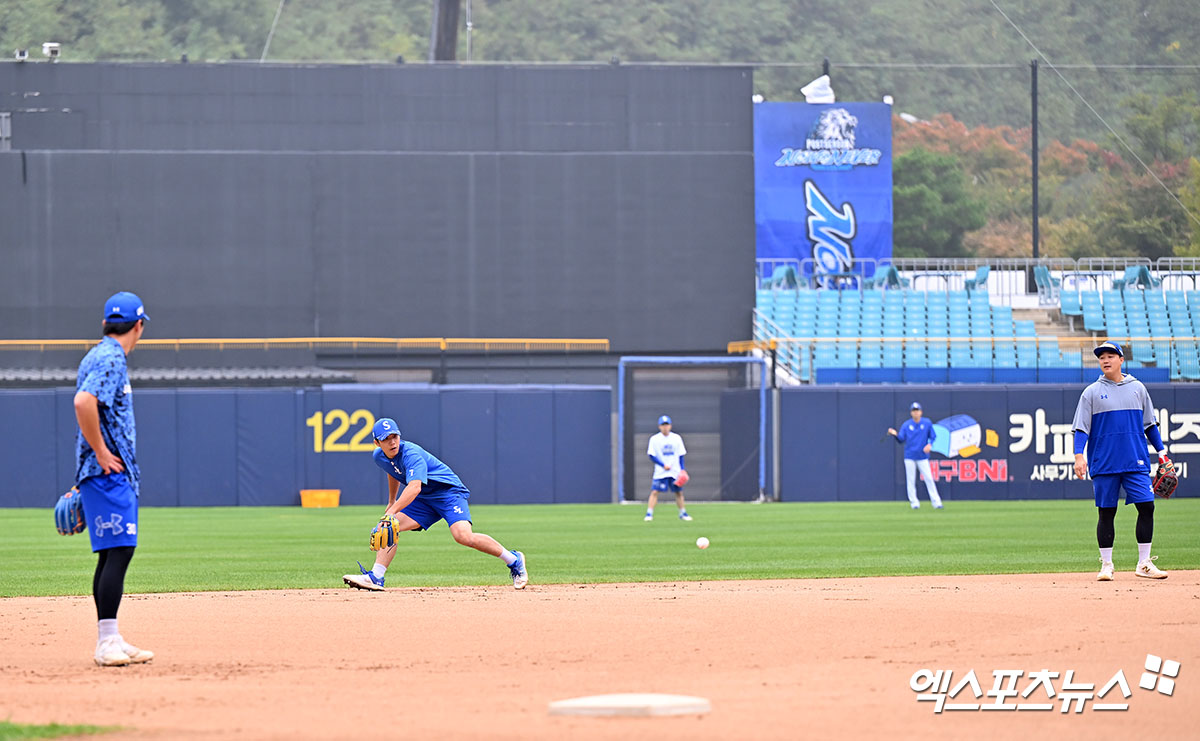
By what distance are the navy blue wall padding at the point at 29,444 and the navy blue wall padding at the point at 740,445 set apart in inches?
581

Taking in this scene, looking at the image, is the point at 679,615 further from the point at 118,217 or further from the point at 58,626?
the point at 118,217

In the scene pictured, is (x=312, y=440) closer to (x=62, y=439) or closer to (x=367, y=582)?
(x=62, y=439)

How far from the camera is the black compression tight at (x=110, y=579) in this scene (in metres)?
8.39

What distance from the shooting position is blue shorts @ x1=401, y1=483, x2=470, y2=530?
12.8 m

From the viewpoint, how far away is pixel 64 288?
38.2 m

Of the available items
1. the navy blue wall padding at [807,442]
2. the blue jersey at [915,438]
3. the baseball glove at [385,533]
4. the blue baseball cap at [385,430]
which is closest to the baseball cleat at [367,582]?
the baseball glove at [385,533]

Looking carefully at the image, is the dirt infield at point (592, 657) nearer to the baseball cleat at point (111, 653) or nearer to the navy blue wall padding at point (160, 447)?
the baseball cleat at point (111, 653)

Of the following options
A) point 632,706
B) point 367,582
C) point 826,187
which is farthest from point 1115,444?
point 826,187

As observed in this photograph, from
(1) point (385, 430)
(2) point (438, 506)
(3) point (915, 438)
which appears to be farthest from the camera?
(3) point (915, 438)

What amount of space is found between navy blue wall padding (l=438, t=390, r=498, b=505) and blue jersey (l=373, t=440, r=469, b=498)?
19742 millimetres

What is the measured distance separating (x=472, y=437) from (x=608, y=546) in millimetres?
13431

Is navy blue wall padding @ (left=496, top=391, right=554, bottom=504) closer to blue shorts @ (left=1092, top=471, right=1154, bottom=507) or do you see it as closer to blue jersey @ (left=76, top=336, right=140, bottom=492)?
blue shorts @ (left=1092, top=471, right=1154, bottom=507)

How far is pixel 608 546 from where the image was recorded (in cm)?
1953

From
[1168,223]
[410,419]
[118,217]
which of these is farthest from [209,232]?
[1168,223]
